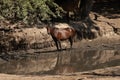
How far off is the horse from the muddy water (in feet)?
2.09

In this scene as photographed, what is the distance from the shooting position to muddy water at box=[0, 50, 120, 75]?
1256 centimetres

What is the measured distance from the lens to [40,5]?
13148 millimetres

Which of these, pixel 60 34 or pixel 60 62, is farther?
pixel 60 34

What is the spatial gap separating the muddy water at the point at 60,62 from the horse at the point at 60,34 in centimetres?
64

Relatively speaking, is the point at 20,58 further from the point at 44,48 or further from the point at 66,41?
the point at 66,41

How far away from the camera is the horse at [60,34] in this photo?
52.7ft

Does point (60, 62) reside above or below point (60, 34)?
below

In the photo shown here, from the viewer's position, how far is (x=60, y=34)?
16.2 m

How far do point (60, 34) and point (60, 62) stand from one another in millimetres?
2527

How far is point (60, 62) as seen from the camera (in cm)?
1393

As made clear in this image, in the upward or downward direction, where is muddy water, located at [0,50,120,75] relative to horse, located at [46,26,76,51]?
downward

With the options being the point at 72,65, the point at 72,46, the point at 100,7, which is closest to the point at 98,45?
the point at 72,46

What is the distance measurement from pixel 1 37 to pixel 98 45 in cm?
451

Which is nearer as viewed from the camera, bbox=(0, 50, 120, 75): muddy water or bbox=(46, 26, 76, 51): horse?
bbox=(0, 50, 120, 75): muddy water
